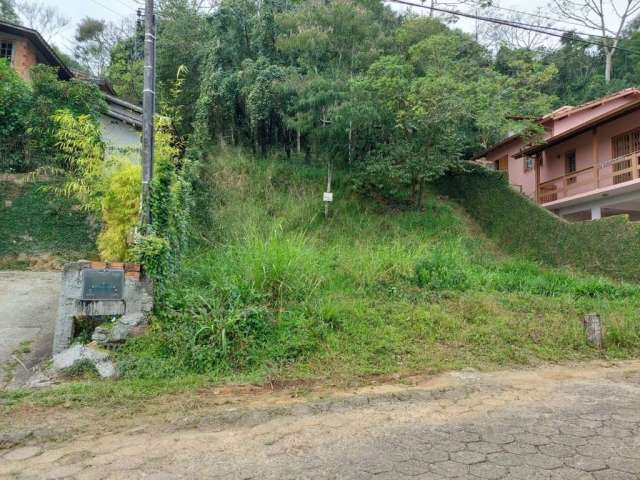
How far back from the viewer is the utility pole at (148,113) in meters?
5.79

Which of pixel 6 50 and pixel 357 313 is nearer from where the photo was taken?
pixel 357 313

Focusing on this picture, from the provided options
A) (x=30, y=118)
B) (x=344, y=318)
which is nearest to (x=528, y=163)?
(x=344, y=318)

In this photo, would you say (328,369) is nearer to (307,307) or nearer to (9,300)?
(307,307)

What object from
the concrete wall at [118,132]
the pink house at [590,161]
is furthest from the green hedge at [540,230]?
the concrete wall at [118,132]

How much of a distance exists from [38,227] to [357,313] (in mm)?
9340

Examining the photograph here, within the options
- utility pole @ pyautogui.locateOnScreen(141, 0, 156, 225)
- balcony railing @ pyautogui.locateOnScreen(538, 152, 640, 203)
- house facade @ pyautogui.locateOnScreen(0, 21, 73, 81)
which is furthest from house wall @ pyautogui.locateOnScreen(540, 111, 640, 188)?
house facade @ pyautogui.locateOnScreen(0, 21, 73, 81)

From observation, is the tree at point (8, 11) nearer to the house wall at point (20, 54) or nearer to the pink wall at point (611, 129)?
the house wall at point (20, 54)

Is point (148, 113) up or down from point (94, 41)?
down

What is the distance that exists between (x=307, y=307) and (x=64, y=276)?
299 cm

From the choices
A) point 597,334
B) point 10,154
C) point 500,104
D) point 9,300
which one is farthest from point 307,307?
point 10,154

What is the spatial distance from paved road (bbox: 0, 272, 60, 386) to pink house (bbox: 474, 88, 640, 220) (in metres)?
15.6

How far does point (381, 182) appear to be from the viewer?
15047mm

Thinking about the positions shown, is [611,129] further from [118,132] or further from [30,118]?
[30,118]

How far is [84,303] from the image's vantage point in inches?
210
